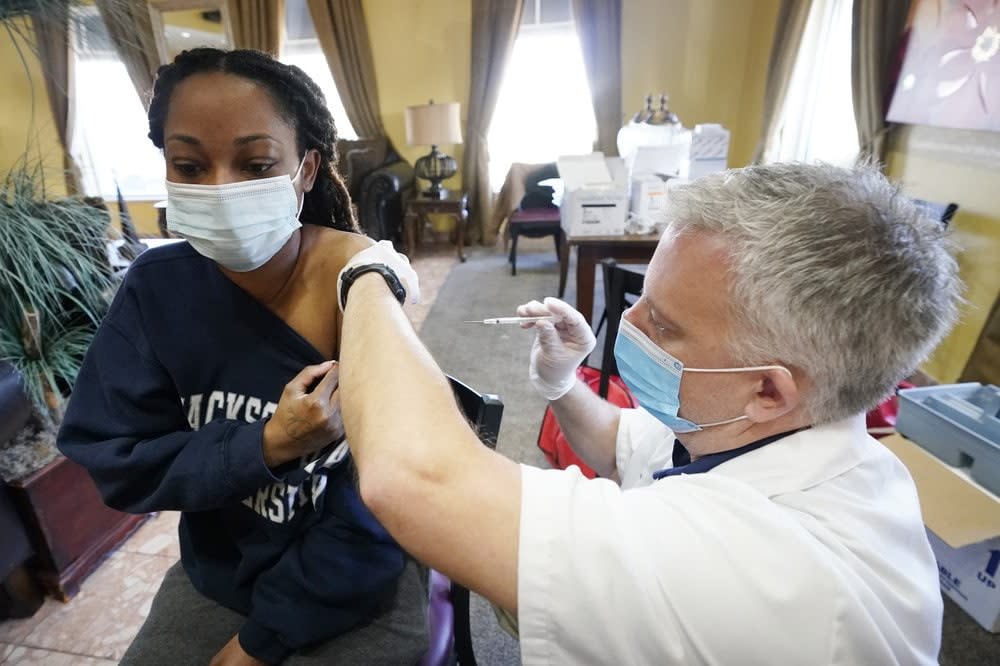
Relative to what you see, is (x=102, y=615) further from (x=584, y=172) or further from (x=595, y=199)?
(x=584, y=172)

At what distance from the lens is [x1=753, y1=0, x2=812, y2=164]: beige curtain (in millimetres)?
3715

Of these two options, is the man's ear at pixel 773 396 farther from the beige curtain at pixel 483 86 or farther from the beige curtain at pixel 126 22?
the beige curtain at pixel 483 86

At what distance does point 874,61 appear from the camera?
9.34ft

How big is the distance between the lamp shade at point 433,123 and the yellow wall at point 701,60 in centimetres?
181

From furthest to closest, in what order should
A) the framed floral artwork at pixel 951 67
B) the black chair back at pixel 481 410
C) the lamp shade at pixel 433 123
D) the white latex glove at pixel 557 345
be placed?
the lamp shade at pixel 433 123 → the framed floral artwork at pixel 951 67 → the white latex glove at pixel 557 345 → the black chair back at pixel 481 410

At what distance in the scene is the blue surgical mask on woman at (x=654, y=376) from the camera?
26.5 inches

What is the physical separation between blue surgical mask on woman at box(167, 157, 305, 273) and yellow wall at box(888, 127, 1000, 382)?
2522mm

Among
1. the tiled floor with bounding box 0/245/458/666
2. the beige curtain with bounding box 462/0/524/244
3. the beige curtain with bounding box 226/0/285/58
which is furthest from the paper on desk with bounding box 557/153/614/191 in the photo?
the beige curtain with bounding box 226/0/285/58

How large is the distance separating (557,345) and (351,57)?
5244mm

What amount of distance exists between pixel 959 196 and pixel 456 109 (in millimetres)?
3726

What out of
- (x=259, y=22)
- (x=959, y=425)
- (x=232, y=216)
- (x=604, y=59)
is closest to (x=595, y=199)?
(x=959, y=425)

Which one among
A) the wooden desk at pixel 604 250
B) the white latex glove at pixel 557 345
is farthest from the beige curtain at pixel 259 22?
the white latex glove at pixel 557 345

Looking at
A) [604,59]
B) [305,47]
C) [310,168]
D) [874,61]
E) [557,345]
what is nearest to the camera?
[310,168]

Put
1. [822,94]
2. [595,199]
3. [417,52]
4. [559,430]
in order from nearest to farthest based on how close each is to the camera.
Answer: [559,430] → [595,199] → [822,94] → [417,52]
